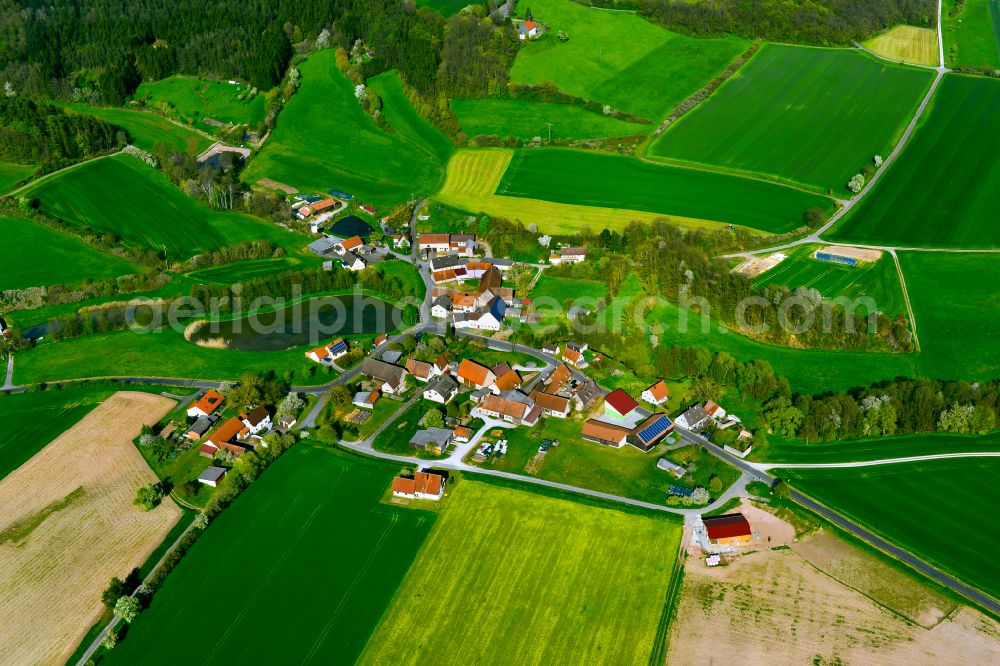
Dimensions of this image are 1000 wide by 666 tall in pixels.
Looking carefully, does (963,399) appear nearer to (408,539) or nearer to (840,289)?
(840,289)

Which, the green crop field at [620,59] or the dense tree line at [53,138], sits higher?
the green crop field at [620,59]

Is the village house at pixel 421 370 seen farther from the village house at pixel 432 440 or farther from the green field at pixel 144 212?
the green field at pixel 144 212

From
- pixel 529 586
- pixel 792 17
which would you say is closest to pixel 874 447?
pixel 529 586

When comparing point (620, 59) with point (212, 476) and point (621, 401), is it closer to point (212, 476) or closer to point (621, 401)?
point (621, 401)

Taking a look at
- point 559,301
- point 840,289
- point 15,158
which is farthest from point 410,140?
point 840,289


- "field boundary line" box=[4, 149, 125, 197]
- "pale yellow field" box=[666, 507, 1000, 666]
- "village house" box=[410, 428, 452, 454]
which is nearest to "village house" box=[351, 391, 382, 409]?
"village house" box=[410, 428, 452, 454]

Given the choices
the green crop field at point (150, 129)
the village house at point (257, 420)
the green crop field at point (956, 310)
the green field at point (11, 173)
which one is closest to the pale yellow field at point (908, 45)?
the green crop field at point (956, 310)
